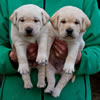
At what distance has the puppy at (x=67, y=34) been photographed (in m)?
1.88

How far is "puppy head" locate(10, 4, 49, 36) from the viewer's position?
6.04 feet

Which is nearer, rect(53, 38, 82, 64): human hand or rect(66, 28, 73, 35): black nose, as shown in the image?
rect(66, 28, 73, 35): black nose

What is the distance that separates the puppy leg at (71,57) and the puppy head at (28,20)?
0.88ft

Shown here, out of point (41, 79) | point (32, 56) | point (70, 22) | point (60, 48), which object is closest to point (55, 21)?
point (70, 22)

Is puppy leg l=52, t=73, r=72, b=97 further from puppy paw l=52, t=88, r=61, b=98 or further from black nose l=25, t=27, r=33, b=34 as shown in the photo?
black nose l=25, t=27, r=33, b=34

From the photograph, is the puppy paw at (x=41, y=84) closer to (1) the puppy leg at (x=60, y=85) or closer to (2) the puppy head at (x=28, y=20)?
(1) the puppy leg at (x=60, y=85)

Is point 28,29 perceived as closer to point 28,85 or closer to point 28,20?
point 28,20

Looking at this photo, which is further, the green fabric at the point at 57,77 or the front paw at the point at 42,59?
the green fabric at the point at 57,77

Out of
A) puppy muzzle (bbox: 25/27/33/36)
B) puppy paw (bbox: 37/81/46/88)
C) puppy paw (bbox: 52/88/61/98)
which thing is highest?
puppy muzzle (bbox: 25/27/33/36)

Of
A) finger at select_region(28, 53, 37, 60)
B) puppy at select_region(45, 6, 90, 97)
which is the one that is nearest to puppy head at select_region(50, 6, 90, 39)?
puppy at select_region(45, 6, 90, 97)

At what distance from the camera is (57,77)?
215cm

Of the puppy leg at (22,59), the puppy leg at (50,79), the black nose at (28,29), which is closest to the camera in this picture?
the black nose at (28,29)

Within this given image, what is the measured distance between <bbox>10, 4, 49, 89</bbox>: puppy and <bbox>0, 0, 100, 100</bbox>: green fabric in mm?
179

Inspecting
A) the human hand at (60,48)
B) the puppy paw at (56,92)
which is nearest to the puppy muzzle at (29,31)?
the human hand at (60,48)
